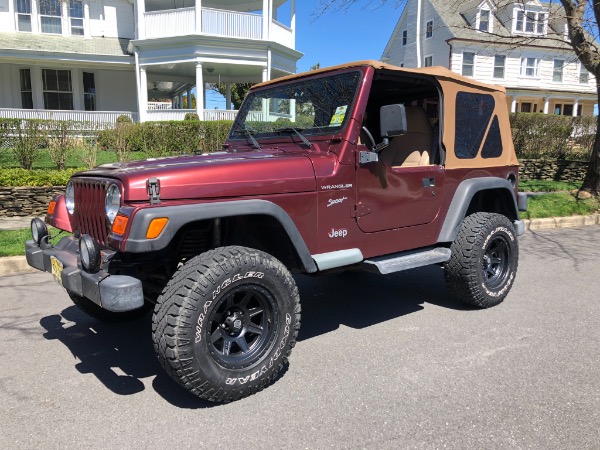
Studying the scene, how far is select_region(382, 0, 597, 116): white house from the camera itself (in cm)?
2833

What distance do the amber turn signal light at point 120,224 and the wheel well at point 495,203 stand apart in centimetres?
342

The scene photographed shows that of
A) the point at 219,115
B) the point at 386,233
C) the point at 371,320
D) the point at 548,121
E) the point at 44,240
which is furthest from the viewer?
the point at 219,115

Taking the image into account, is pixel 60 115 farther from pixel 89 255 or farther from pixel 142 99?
pixel 89 255

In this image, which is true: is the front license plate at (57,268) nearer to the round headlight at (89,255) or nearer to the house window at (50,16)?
the round headlight at (89,255)

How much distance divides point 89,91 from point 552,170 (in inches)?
735

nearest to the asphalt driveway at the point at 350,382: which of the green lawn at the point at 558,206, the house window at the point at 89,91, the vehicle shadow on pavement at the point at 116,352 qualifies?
the vehicle shadow on pavement at the point at 116,352

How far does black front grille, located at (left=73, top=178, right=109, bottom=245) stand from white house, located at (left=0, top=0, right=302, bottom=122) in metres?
15.2

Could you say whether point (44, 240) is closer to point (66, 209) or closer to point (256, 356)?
point (66, 209)

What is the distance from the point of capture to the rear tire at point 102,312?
3.92 m

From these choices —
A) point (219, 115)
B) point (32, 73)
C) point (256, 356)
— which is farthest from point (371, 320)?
point (32, 73)

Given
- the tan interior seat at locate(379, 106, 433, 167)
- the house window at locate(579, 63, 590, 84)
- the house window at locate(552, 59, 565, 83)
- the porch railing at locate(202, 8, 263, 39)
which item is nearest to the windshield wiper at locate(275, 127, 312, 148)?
the tan interior seat at locate(379, 106, 433, 167)

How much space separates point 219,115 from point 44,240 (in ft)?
51.4

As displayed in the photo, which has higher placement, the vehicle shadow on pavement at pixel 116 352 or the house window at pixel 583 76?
the house window at pixel 583 76

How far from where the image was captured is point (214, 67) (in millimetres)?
19641
